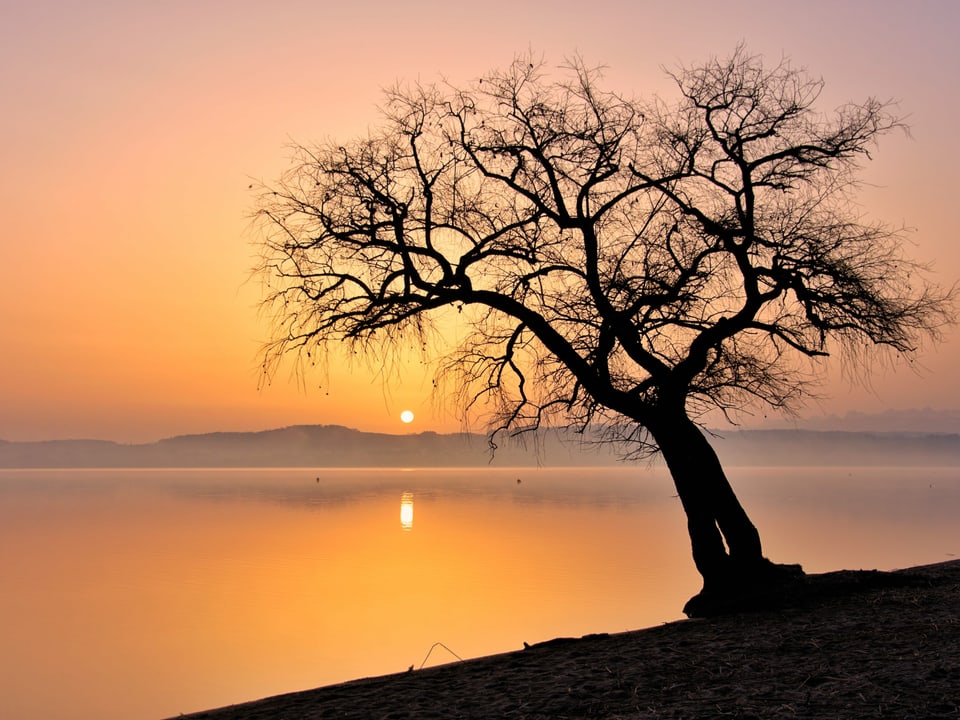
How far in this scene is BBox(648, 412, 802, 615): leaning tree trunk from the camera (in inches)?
534

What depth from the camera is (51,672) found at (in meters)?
19.7

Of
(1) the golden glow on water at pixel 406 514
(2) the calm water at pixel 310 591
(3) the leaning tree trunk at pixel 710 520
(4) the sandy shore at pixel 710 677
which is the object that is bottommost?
(2) the calm water at pixel 310 591

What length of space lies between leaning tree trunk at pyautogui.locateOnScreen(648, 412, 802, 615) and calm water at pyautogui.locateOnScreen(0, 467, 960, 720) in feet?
27.6

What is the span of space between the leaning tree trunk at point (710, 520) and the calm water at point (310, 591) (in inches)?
331

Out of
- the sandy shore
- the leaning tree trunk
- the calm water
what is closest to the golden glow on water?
the calm water

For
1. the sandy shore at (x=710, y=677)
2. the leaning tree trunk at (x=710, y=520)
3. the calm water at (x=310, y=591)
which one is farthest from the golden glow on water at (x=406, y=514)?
the sandy shore at (x=710, y=677)

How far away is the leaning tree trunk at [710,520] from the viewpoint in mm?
13570

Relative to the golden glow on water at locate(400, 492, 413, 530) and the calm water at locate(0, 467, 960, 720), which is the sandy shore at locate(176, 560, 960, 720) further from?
the golden glow on water at locate(400, 492, 413, 530)

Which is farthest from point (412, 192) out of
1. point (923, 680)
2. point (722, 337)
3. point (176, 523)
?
point (176, 523)

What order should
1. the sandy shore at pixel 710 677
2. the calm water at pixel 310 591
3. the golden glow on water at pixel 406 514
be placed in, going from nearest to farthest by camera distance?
1. the sandy shore at pixel 710 677
2. the calm water at pixel 310 591
3. the golden glow on water at pixel 406 514

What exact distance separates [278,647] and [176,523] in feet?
131

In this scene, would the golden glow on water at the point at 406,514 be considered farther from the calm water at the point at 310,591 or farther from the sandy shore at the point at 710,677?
the sandy shore at the point at 710,677

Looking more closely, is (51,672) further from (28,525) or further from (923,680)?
(28,525)

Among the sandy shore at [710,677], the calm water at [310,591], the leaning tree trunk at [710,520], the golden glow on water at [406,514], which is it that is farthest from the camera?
the golden glow on water at [406,514]
